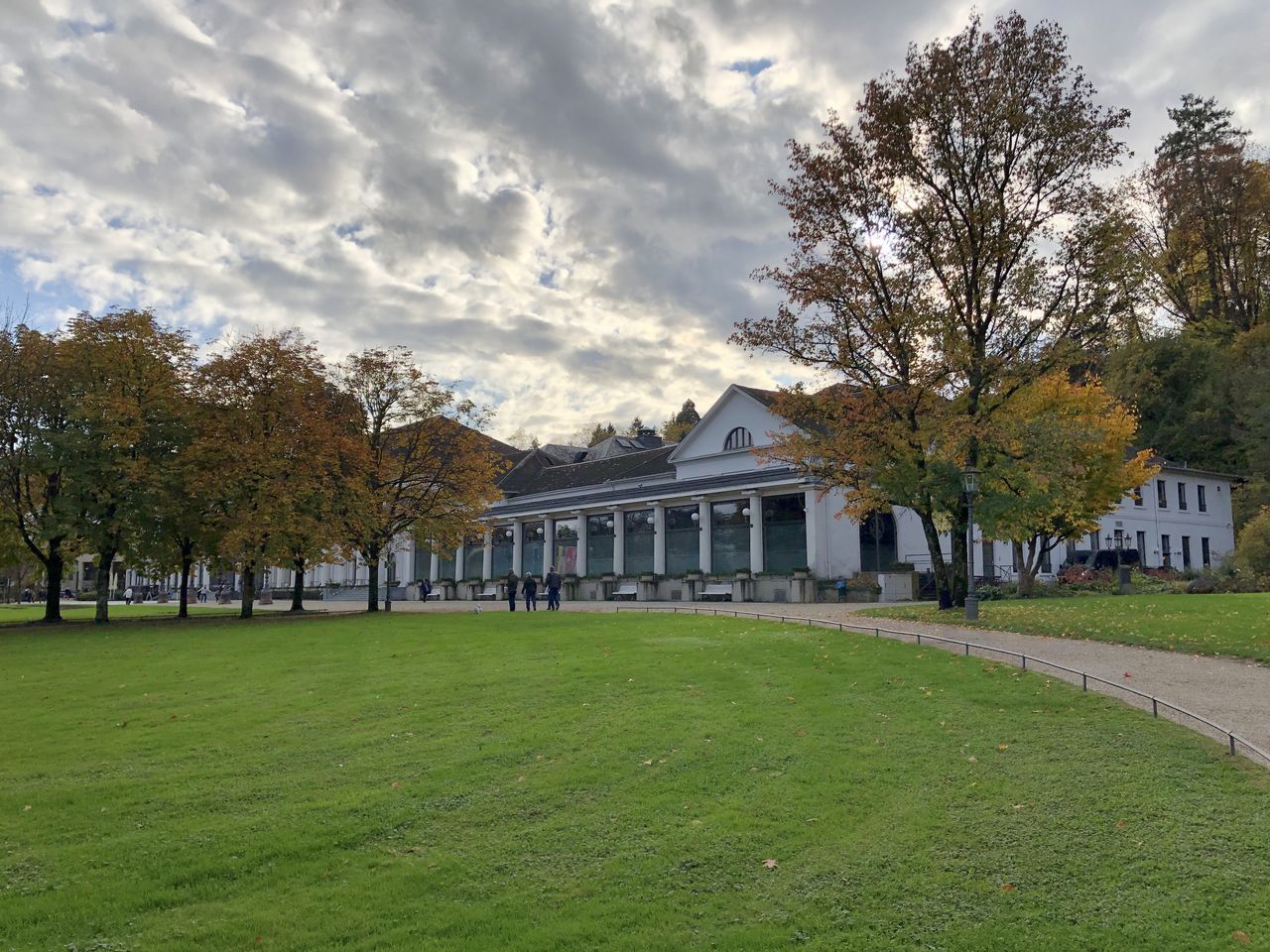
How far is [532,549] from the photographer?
55.2m

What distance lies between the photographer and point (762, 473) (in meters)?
42.6

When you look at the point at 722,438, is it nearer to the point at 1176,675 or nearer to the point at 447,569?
the point at 447,569

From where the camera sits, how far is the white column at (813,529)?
41188 millimetres

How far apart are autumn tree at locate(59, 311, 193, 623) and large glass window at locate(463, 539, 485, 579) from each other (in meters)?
25.7

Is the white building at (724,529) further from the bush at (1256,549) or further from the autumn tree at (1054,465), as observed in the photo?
the autumn tree at (1054,465)

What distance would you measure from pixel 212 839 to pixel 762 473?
37.0 m

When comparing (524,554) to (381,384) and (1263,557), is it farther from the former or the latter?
(1263,557)

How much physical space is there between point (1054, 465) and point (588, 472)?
38.2m

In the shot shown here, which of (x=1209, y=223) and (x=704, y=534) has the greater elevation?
(x=1209, y=223)

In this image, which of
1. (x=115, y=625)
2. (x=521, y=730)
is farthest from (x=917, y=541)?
(x=521, y=730)

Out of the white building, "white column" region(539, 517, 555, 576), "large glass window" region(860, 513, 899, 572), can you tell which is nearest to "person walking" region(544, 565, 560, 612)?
the white building

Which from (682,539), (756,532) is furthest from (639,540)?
(756,532)

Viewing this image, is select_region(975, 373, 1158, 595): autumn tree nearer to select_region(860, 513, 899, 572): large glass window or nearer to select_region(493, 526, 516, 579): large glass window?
select_region(860, 513, 899, 572): large glass window

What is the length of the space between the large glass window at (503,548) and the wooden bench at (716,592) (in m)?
17.9
